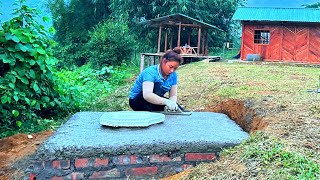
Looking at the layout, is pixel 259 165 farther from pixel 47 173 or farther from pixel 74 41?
pixel 74 41

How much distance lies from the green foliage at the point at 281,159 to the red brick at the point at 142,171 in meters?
0.82

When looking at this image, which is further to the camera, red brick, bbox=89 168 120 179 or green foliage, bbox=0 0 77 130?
green foliage, bbox=0 0 77 130

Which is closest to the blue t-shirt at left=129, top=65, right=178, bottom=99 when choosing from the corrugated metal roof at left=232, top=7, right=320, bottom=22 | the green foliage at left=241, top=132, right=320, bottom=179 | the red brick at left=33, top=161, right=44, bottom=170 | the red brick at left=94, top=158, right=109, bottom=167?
the red brick at left=94, top=158, right=109, bottom=167

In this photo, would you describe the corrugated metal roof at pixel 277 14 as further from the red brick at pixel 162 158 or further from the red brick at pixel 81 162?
the red brick at pixel 81 162

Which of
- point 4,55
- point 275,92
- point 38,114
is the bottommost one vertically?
point 38,114

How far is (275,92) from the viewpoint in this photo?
7.47 meters

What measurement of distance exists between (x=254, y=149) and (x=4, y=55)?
4.18 meters

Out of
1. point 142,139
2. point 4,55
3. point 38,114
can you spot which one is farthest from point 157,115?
point 38,114

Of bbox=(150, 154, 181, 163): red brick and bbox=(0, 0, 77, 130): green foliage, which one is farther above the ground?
bbox=(0, 0, 77, 130): green foliage

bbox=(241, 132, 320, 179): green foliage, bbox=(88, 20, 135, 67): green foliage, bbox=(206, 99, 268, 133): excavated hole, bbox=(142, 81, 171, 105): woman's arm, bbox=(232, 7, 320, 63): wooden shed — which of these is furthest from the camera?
bbox=(88, 20, 135, 67): green foliage

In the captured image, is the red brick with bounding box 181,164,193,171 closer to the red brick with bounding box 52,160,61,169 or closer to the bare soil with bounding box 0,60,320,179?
the bare soil with bounding box 0,60,320,179

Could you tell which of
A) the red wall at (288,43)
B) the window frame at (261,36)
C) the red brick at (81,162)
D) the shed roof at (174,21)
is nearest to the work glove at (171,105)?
the red brick at (81,162)

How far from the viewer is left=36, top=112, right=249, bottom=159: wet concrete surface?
3.43 metres

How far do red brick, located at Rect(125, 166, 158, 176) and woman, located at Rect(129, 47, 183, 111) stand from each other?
138 centimetres
